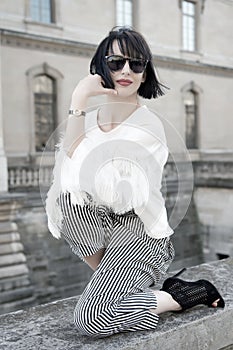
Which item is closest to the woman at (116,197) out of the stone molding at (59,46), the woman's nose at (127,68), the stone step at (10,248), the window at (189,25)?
the woman's nose at (127,68)

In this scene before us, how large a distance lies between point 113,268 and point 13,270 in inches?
273

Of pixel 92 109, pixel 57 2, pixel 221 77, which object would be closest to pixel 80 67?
pixel 57 2

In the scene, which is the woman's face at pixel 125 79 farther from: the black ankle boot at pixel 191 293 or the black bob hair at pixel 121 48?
the black ankle boot at pixel 191 293

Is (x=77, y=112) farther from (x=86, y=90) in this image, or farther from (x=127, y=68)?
(x=127, y=68)

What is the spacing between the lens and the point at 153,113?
1676mm

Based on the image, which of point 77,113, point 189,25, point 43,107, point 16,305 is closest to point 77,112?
point 77,113

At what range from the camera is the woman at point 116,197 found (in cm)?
153

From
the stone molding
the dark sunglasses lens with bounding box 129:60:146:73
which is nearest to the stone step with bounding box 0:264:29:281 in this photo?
the dark sunglasses lens with bounding box 129:60:146:73

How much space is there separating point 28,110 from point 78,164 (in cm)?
1226

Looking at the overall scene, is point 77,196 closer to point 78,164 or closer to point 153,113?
point 78,164

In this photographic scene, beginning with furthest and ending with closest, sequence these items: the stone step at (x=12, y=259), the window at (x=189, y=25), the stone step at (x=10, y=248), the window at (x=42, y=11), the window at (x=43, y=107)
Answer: the window at (x=189, y=25), the window at (x=43, y=107), the window at (x=42, y=11), the stone step at (x=10, y=248), the stone step at (x=12, y=259)

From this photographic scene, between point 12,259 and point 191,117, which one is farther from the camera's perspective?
point 191,117

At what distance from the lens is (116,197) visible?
5.07 feet

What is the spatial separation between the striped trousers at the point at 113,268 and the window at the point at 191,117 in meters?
16.6
